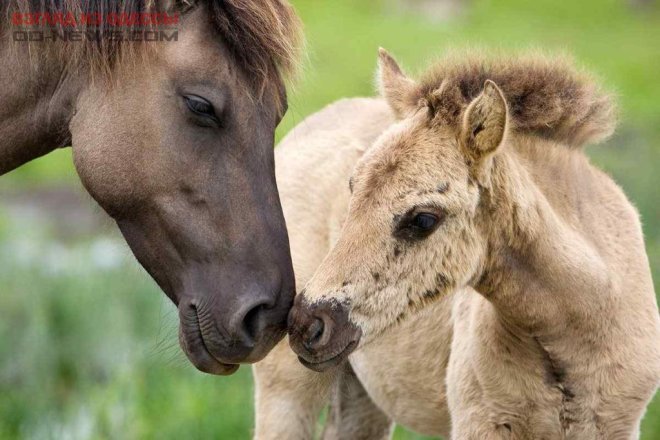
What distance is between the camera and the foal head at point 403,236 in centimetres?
376

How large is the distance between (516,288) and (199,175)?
124cm

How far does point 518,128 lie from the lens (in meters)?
4.24

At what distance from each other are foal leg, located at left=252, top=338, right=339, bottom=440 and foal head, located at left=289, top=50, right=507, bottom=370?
4.39ft

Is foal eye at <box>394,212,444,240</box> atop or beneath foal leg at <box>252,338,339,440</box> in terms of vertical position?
atop

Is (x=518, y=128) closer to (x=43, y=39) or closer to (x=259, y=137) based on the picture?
(x=259, y=137)

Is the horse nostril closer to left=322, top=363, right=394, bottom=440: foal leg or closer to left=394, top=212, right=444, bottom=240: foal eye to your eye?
left=394, top=212, right=444, bottom=240: foal eye

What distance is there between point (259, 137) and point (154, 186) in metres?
0.40

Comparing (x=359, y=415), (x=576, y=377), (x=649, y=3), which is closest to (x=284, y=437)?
(x=359, y=415)

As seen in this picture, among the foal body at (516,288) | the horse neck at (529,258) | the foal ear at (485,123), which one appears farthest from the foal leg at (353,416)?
the foal ear at (485,123)

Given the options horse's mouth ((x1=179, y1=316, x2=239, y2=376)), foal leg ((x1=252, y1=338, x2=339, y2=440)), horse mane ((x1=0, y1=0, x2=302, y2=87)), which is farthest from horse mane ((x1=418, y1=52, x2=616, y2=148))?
foal leg ((x1=252, y1=338, x2=339, y2=440))

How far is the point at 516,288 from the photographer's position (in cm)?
405

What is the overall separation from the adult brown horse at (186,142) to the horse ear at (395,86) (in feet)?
2.12

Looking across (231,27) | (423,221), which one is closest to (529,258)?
(423,221)

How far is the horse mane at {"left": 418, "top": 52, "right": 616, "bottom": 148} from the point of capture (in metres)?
4.16
